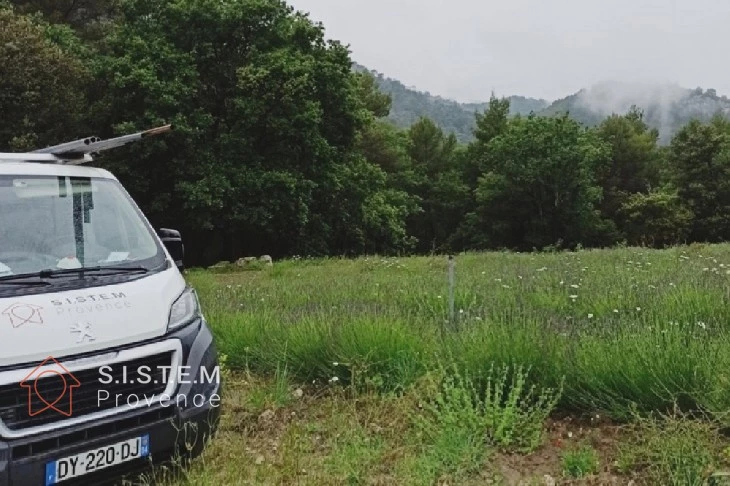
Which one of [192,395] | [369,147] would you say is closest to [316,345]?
[192,395]

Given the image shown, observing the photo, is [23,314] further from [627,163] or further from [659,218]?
[627,163]

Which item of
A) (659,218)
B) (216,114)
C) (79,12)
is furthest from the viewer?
(659,218)

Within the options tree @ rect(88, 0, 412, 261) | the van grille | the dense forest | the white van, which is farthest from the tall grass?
tree @ rect(88, 0, 412, 261)

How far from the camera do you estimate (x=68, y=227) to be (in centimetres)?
409

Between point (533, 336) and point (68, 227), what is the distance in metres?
3.41

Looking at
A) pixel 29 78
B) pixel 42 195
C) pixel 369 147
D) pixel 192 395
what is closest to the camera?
pixel 192 395

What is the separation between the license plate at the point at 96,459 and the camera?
2941 mm

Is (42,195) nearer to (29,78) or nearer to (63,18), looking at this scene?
(29,78)

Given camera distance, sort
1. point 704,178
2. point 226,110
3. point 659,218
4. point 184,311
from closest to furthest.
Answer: point 184,311 → point 226,110 → point 659,218 → point 704,178

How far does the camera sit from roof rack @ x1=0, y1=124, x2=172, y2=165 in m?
4.28

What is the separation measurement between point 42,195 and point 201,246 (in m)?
23.7

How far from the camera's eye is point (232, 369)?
228 inches

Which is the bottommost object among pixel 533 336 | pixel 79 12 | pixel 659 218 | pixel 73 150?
pixel 659 218

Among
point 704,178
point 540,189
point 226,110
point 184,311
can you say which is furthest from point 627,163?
point 184,311
